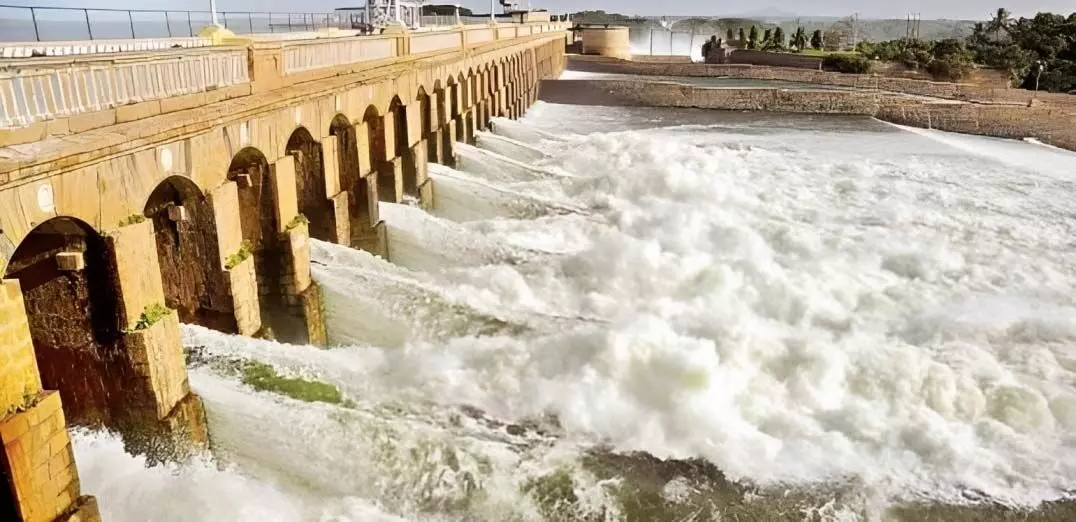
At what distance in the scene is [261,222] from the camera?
12.9 m

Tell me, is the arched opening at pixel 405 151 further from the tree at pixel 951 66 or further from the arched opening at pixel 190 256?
the tree at pixel 951 66

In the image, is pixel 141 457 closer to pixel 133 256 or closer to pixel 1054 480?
pixel 133 256

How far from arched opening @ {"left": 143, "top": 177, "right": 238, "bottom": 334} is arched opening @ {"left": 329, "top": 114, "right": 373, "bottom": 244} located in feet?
19.1

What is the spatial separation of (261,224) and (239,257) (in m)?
1.46

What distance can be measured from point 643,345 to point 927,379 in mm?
4423

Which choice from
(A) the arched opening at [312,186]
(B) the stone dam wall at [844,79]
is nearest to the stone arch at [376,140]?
(A) the arched opening at [312,186]

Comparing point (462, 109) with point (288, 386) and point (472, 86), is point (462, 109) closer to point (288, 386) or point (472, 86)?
point (472, 86)

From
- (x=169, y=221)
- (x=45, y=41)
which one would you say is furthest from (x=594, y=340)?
(x=45, y=41)

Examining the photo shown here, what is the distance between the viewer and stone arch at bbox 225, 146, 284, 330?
12789 mm

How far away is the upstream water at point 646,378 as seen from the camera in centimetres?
943

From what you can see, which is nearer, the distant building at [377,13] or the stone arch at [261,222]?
the stone arch at [261,222]

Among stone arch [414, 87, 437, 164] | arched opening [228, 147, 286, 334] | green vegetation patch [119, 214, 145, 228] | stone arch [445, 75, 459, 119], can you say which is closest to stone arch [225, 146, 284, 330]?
arched opening [228, 147, 286, 334]

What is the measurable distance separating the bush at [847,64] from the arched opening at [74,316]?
63.2 metres

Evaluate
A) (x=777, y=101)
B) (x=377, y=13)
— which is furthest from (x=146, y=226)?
(x=777, y=101)
